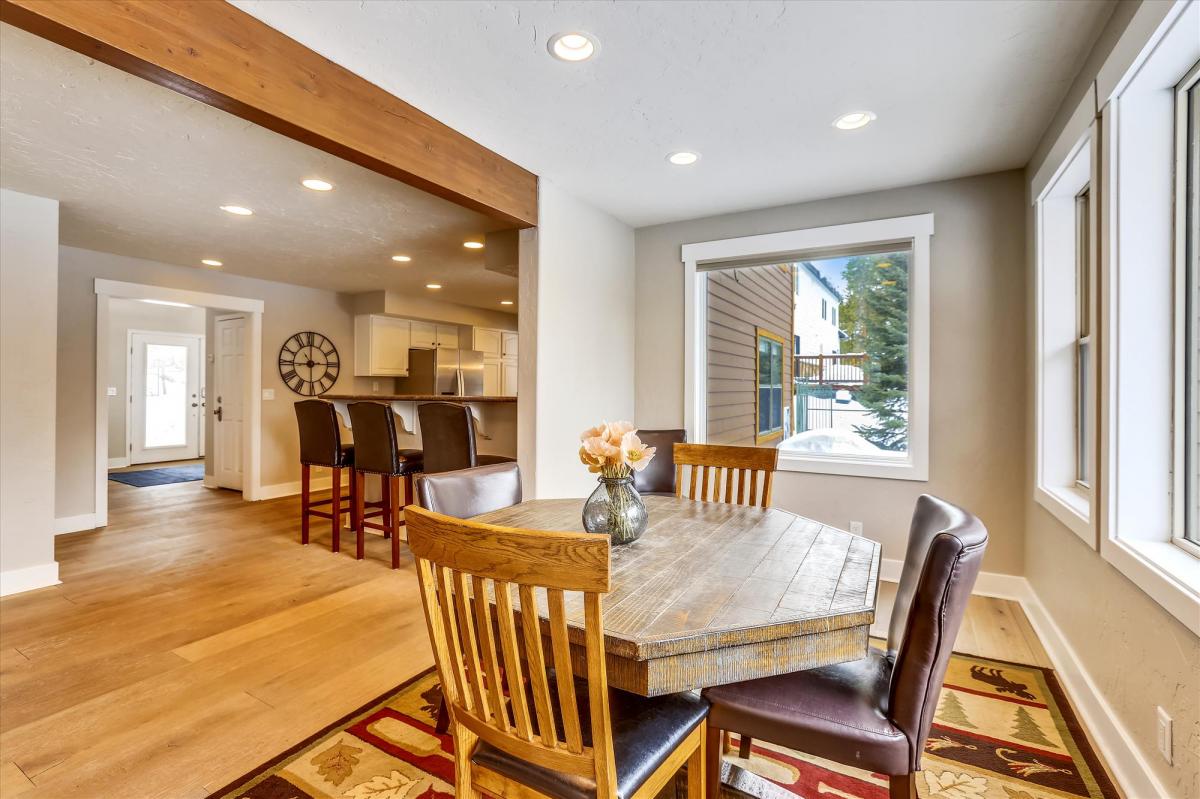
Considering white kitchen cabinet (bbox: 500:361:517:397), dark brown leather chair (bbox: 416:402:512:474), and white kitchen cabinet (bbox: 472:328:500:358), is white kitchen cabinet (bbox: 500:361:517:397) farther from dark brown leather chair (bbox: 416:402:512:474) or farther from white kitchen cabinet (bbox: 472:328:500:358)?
dark brown leather chair (bbox: 416:402:512:474)

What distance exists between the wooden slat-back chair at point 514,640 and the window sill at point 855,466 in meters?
2.71

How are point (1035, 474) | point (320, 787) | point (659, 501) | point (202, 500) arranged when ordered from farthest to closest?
point (202, 500), point (1035, 474), point (659, 501), point (320, 787)

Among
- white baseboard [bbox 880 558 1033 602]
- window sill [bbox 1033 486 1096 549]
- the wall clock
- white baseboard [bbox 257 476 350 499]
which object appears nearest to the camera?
window sill [bbox 1033 486 1096 549]

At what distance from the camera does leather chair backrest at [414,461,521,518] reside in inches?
70.5

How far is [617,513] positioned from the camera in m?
1.59

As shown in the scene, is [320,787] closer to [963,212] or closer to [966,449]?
[966,449]

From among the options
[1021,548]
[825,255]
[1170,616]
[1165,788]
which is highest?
[825,255]

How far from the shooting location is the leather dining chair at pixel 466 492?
5.89 feet

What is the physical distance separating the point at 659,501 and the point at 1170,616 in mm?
1476

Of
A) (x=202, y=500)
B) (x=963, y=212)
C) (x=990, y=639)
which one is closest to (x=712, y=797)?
(x=990, y=639)

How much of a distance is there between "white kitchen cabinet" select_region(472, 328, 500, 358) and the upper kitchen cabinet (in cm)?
28

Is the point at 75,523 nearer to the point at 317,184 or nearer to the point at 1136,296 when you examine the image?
the point at 317,184

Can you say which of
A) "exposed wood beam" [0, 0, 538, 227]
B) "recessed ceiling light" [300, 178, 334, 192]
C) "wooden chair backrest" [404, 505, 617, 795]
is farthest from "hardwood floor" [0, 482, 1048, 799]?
"recessed ceiling light" [300, 178, 334, 192]

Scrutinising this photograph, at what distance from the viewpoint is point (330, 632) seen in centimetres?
275
